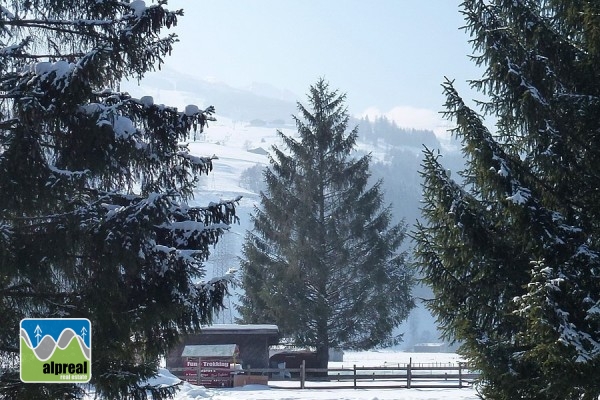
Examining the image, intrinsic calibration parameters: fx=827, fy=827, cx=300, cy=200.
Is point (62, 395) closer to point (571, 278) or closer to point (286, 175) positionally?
point (571, 278)

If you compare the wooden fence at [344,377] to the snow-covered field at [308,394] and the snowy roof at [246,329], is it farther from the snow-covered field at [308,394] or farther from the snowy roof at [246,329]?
the snowy roof at [246,329]

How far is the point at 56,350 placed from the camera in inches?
353

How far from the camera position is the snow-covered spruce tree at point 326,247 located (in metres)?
39.2

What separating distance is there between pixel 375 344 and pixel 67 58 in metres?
31.6

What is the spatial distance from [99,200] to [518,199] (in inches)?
222

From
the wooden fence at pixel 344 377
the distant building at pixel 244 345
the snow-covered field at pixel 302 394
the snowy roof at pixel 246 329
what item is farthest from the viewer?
the distant building at pixel 244 345

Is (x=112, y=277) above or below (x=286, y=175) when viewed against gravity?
below

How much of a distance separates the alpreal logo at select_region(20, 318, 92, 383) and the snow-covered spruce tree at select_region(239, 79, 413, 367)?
2944 cm

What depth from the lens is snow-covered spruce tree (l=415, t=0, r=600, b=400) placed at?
11.5 m

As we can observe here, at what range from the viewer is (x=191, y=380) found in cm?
3134

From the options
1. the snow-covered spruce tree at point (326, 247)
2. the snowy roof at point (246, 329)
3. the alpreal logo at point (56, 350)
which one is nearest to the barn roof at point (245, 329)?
the snowy roof at point (246, 329)

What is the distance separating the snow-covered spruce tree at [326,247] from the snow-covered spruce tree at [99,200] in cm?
2840

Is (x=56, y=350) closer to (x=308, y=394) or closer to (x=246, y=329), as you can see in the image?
(x=308, y=394)

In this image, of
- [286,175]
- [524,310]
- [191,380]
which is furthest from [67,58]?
[286,175]
